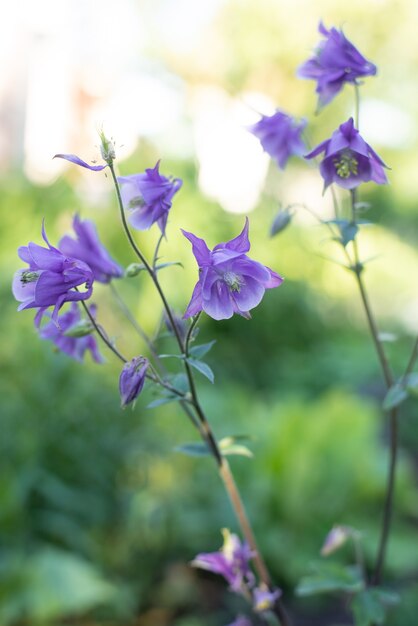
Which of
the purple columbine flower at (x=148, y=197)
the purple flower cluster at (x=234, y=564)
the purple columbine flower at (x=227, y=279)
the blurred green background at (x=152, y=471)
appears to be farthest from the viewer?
the blurred green background at (x=152, y=471)

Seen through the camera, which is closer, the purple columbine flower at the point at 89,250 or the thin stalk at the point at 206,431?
the thin stalk at the point at 206,431

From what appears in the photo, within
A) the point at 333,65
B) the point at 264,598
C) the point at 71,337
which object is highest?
the point at 333,65

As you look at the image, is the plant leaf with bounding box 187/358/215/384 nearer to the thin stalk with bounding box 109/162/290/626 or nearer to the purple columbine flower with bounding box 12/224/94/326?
the thin stalk with bounding box 109/162/290/626

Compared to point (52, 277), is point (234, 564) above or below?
below

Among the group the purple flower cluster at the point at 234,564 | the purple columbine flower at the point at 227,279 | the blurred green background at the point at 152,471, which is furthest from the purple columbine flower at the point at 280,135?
the purple flower cluster at the point at 234,564

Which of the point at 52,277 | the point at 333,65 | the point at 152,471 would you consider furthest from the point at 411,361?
the point at 152,471

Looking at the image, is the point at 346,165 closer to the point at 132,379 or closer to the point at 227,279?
the point at 227,279

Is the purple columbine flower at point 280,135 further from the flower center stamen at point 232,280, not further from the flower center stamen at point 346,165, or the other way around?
the flower center stamen at point 232,280
